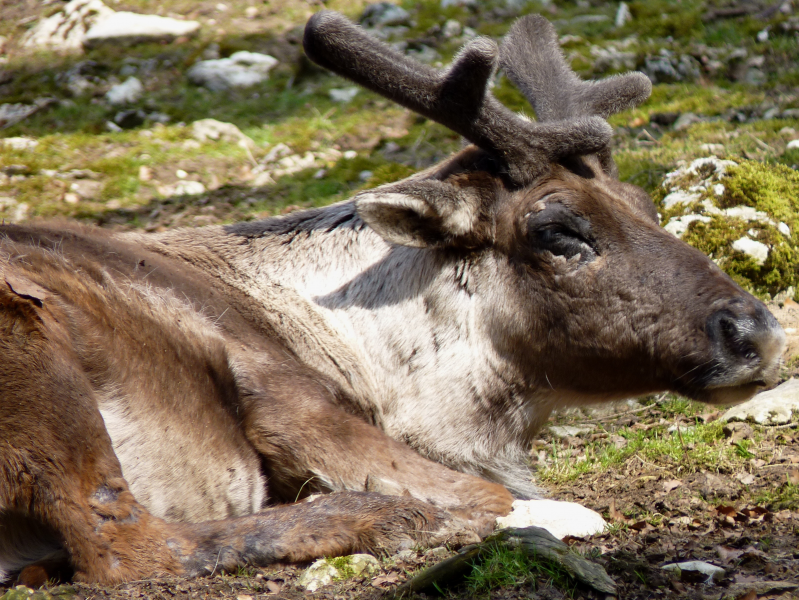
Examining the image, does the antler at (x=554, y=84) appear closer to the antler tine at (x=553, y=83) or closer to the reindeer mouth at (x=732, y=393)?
the antler tine at (x=553, y=83)

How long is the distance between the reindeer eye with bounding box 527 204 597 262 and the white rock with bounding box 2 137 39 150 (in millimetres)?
6399

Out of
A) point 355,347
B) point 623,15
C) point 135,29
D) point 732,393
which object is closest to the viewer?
point 732,393

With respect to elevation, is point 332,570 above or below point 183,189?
above

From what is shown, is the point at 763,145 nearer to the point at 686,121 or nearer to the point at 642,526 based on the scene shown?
the point at 686,121

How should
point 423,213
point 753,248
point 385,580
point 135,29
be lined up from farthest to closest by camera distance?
point 135,29
point 753,248
point 423,213
point 385,580

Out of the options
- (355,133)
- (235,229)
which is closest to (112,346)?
(235,229)

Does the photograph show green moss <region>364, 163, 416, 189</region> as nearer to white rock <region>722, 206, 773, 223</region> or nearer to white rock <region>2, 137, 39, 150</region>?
white rock <region>722, 206, 773, 223</region>

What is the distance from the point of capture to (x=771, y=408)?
4508 mm

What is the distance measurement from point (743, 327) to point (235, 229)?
2.85 meters

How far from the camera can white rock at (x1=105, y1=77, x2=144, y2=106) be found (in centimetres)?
983

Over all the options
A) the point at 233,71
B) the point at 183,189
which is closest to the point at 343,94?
the point at 233,71

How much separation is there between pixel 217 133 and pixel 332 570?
21.9ft

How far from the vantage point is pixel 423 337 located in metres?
4.43

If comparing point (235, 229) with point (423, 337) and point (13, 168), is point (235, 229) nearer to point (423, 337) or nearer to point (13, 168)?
point (423, 337)
